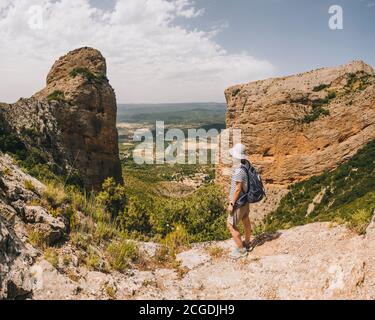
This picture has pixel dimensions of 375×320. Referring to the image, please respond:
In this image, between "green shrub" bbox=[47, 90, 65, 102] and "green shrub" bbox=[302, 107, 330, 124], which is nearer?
"green shrub" bbox=[47, 90, 65, 102]

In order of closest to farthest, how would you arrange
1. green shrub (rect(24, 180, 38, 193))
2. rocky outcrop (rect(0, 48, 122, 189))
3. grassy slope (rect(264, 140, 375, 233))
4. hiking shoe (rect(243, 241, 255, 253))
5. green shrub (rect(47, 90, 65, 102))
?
1. hiking shoe (rect(243, 241, 255, 253))
2. green shrub (rect(24, 180, 38, 193))
3. rocky outcrop (rect(0, 48, 122, 189))
4. grassy slope (rect(264, 140, 375, 233))
5. green shrub (rect(47, 90, 65, 102))

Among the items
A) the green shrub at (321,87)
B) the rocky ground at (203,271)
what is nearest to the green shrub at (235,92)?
the green shrub at (321,87)

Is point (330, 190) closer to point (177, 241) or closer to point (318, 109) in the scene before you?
point (318, 109)

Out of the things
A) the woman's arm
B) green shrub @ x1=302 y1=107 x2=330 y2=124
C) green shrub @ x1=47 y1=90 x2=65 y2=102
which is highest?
green shrub @ x1=47 y1=90 x2=65 y2=102

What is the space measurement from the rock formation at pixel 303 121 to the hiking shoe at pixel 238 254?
100 ft

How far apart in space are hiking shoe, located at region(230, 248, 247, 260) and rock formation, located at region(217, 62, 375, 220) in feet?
100

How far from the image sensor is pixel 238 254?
23.5 feet

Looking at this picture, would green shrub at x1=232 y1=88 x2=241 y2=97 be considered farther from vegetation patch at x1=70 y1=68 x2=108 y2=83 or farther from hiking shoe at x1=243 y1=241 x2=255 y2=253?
hiking shoe at x1=243 y1=241 x2=255 y2=253

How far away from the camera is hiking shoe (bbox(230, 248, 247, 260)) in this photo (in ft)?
23.3

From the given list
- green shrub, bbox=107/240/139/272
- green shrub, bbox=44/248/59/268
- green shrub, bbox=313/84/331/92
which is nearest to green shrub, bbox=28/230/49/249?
green shrub, bbox=44/248/59/268

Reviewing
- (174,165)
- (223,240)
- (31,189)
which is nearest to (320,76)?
(223,240)

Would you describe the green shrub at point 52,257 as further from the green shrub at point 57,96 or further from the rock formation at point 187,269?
the green shrub at point 57,96

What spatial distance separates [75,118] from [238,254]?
29.2 meters

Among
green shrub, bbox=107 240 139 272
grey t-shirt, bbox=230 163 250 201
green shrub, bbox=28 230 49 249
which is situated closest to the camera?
green shrub, bbox=28 230 49 249
